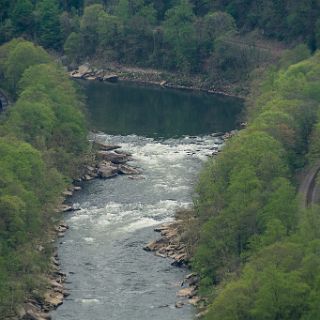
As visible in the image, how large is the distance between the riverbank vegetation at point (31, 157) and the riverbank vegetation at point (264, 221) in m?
11.2

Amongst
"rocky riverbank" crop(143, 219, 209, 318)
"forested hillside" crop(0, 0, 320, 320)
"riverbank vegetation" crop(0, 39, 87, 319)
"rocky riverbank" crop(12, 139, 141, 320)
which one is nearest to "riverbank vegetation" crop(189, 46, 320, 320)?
"forested hillside" crop(0, 0, 320, 320)

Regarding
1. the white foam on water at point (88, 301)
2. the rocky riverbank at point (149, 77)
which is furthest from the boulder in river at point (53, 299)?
the rocky riverbank at point (149, 77)

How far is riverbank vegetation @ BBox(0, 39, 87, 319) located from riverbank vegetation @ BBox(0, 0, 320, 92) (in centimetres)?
2688

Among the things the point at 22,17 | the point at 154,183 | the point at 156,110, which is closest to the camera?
the point at 154,183

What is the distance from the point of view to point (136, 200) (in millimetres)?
97500

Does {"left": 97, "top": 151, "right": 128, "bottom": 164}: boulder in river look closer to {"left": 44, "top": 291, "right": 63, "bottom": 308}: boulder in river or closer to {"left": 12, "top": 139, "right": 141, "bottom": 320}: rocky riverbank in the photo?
{"left": 12, "top": 139, "right": 141, "bottom": 320}: rocky riverbank

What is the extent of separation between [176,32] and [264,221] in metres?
75.1

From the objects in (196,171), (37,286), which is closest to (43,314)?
(37,286)

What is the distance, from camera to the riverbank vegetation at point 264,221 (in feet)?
221

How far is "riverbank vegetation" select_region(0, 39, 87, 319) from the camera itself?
77.3 m

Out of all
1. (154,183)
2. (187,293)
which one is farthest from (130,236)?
(154,183)

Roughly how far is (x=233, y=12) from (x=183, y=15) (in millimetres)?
6855

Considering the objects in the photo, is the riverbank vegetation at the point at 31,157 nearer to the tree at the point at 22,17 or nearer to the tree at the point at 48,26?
the tree at the point at 48,26

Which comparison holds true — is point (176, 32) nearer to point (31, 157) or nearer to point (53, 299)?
Result: point (31, 157)
